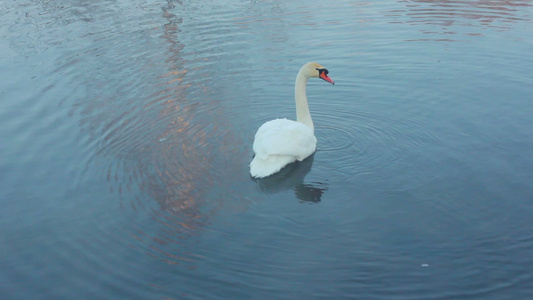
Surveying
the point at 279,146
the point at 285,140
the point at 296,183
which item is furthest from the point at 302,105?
the point at 296,183

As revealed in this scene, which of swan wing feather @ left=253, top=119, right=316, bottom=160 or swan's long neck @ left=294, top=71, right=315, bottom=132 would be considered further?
swan's long neck @ left=294, top=71, right=315, bottom=132

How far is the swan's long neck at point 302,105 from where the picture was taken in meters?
9.16

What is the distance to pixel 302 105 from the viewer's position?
9242mm

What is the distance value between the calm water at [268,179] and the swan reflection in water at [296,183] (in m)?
0.03

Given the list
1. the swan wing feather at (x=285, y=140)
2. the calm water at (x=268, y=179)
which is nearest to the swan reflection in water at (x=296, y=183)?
the calm water at (x=268, y=179)

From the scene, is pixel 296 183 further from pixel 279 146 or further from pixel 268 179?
pixel 279 146

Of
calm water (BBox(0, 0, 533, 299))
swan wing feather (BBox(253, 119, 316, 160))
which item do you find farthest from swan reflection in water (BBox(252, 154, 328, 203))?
swan wing feather (BBox(253, 119, 316, 160))

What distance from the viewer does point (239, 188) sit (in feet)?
25.7

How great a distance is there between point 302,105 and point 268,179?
1669mm

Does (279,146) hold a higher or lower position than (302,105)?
lower

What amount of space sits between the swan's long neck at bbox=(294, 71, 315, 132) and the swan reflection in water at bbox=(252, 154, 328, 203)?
2.60ft

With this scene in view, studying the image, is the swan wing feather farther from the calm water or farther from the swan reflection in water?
the calm water

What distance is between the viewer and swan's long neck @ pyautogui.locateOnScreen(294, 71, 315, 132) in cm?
916

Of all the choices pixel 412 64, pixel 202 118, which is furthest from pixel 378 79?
pixel 202 118
